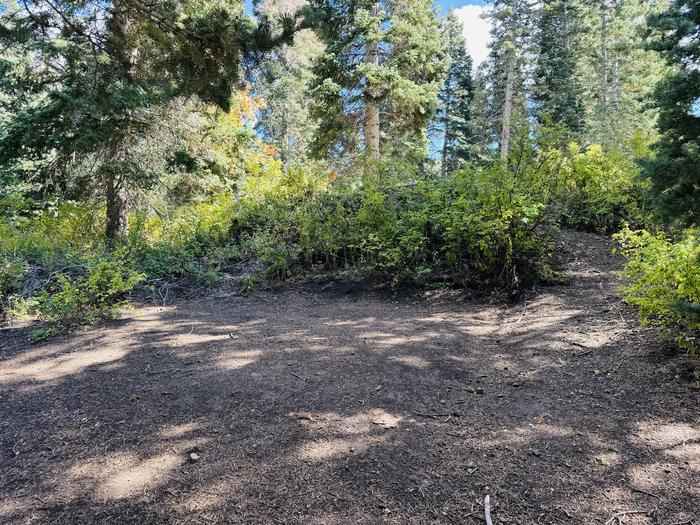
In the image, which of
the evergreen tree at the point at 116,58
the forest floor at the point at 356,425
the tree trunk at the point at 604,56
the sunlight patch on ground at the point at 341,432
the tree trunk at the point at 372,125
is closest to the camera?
the forest floor at the point at 356,425

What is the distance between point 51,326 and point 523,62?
21831 millimetres

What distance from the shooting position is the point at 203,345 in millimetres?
3576

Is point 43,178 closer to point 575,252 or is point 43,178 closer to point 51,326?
point 51,326

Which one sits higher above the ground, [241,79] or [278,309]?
[241,79]

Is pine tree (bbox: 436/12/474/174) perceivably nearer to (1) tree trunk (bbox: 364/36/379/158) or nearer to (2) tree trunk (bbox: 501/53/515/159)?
(2) tree trunk (bbox: 501/53/515/159)

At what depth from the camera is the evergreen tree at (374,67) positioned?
10234 mm

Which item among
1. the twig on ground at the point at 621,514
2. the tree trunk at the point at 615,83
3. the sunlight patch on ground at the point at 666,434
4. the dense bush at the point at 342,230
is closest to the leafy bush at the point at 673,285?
the sunlight patch on ground at the point at 666,434

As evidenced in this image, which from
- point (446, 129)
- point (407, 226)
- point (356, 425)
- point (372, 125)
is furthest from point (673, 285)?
point (446, 129)

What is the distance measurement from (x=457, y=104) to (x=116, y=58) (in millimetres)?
23932

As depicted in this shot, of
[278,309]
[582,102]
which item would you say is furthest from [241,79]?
[582,102]

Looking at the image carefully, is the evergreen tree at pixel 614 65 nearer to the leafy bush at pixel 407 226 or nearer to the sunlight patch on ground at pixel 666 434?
the leafy bush at pixel 407 226

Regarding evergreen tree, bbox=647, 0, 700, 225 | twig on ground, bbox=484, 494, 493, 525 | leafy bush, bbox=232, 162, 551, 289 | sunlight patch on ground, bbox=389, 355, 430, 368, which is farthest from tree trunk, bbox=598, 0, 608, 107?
twig on ground, bbox=484, 494, 493, 525

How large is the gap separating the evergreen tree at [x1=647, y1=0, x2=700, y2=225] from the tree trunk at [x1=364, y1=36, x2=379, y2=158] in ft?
26.4

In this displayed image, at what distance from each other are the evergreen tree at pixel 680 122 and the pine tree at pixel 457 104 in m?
22.7
